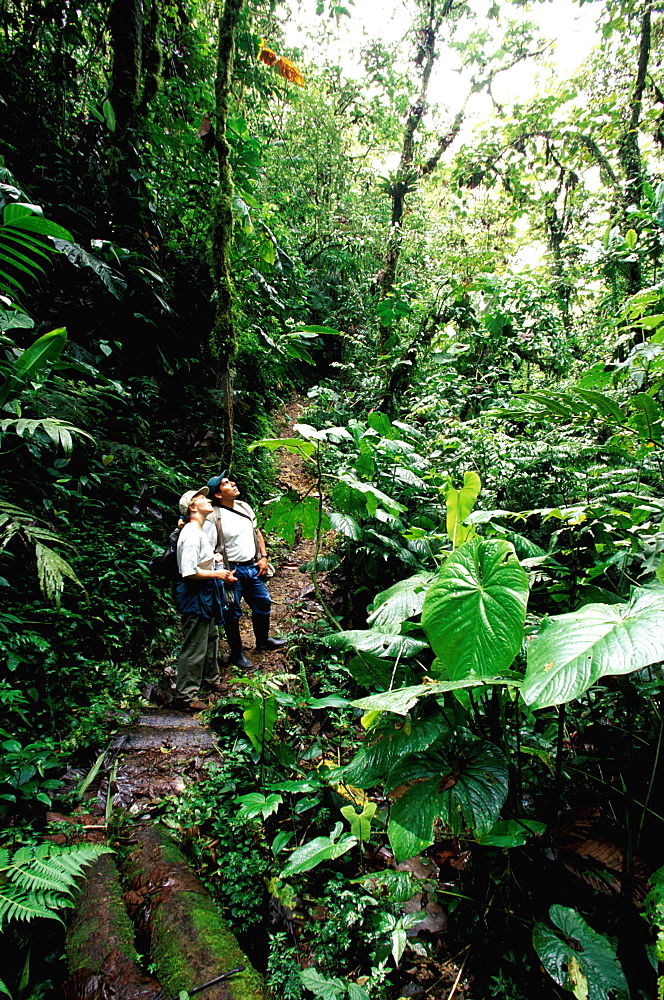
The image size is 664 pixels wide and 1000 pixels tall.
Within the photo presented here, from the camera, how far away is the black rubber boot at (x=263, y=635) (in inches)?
195

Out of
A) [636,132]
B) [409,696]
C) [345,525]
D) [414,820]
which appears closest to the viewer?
[409,696]

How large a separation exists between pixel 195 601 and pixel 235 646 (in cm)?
89

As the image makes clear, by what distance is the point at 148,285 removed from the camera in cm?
618

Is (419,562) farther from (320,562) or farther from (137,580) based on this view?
(137,580)

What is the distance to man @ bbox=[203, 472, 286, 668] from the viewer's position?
14.7 ft

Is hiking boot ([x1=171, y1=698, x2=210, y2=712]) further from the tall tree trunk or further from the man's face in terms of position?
the tall tree trunk

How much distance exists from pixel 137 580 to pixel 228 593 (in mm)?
923

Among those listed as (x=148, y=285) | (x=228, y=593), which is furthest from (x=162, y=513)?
(x=148, y=285)

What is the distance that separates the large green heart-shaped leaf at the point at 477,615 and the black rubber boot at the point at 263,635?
368 cm

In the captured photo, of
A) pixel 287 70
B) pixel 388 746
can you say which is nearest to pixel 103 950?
pixel 388 746

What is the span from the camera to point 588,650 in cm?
120

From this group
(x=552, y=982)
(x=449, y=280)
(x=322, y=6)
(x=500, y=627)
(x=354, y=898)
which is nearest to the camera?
(x=500, y=627)

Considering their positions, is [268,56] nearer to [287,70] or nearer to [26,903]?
[287,70]

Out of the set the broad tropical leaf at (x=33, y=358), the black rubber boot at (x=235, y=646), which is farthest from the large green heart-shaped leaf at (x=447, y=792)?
the broad tropical leaf at (x=33, y=358)
